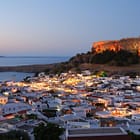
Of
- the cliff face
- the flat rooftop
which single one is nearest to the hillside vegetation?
the cliff face

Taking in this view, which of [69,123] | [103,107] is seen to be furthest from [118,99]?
[69,123]

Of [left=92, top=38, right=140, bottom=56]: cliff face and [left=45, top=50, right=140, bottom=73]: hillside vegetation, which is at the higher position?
[left=92, top=38, right=140, bottom=56]: cliff face

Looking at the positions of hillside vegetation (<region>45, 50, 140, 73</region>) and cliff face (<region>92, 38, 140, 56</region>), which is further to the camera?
cliff face (<region>92, 38, 140, 56</region>)

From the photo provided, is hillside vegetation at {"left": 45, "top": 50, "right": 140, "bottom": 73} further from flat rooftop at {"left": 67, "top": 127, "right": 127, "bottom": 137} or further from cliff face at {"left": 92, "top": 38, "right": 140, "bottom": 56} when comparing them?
flat rooftop at {"left": 67, "top": 127, "right": 127, "bottom": 137}

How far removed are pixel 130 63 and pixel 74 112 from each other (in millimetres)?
40032

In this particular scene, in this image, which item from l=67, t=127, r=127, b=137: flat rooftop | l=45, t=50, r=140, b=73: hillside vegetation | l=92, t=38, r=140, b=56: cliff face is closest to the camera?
l=67, t=127, r=127, b=137: flat rooftop

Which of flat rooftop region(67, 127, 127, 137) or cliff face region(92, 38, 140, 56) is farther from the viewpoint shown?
cliff face region(92, 38, 140, 56)

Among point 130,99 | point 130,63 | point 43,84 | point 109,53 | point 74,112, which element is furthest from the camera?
point 109,53

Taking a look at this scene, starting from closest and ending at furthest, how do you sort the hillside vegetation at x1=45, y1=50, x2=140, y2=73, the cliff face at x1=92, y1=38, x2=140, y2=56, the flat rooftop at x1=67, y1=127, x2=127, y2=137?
1. the flat rooftop at x1=67, y1=127, x2=127, y2=137
2. the hillside vegetation at x1=45, y1=50, x2=140, y2=73
3. the cliff face at x1=92, y1=38, x2=140, y2=56

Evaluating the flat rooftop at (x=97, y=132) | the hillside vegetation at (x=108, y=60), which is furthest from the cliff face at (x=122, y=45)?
the flat rooftop at (x=97, y=132)

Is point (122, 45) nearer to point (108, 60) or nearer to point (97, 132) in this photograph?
point (108, 60)

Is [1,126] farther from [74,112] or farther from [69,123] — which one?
[74,112]

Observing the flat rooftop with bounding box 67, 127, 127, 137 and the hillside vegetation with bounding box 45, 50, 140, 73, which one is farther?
the hillside vegetation with bounding box 45, 50, 140, 73

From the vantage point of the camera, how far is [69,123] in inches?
784
